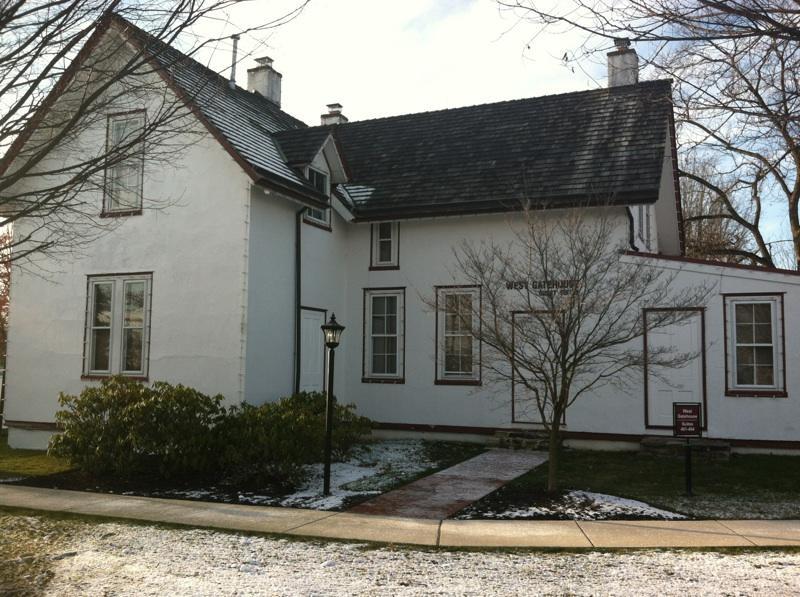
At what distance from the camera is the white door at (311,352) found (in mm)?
15133

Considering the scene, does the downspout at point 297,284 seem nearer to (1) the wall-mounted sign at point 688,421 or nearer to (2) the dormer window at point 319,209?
(2) the dormer window at point 319,209

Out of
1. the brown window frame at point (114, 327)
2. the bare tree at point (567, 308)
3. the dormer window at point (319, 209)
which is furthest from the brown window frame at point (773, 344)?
the brown window frame at point (114, 327)

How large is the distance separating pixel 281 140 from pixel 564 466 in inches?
365

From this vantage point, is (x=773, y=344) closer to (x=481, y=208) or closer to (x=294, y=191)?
(x=481, y=208)

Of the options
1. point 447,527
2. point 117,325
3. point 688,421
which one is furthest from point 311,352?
point 688,421

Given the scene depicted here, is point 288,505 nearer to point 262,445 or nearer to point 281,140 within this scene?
point 262,445

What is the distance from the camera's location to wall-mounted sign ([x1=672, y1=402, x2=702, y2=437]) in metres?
9.98

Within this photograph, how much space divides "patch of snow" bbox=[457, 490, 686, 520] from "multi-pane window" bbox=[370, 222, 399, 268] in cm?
831

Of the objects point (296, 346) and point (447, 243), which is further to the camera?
point (447, 243)

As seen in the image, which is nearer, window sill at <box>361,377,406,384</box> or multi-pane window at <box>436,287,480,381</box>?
multi-pane window at <box>436,287,480,381</box>

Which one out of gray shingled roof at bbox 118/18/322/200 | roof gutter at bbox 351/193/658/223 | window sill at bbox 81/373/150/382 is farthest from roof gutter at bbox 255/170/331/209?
window sill at bbox 81/373/150/382

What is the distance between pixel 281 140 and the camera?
16344mm

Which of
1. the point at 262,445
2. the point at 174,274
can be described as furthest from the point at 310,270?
the point at 262,445

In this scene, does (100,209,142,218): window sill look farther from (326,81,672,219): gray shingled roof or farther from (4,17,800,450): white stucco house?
(326,81,672,219): gray shingled roof
